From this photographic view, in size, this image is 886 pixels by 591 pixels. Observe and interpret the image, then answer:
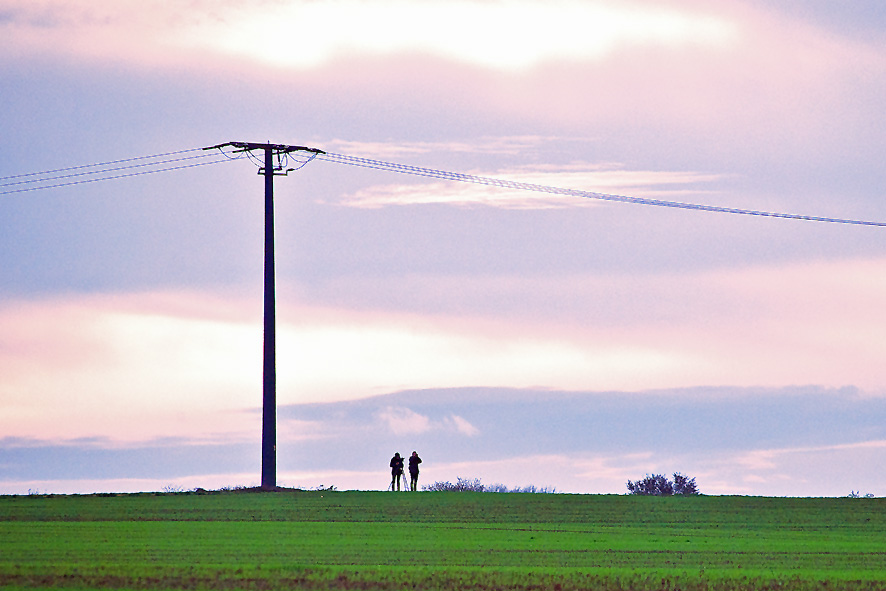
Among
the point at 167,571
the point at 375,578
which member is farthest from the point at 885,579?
the point at 167,571

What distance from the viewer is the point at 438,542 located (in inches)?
1585

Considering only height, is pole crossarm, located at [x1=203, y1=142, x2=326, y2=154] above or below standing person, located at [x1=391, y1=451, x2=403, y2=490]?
above

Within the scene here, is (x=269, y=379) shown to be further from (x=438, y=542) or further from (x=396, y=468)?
(x=438, y=542)

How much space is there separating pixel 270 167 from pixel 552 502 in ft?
64.7

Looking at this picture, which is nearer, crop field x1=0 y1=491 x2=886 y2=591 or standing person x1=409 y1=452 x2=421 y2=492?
crop field x1=0 y1=491 x2=886 y2=591

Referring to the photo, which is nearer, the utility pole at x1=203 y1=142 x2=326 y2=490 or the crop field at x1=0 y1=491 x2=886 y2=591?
the crop field at x1=0 y1=491 x2=886 y2=591

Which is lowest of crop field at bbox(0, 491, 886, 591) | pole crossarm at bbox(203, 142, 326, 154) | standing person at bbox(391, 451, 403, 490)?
crop field at bbox(0, 491, 886, 591)

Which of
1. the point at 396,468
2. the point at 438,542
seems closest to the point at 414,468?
the point at 396,468

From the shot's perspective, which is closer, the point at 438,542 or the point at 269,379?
the point at 438,542

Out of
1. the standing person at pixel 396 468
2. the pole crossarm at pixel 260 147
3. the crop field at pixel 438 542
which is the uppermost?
the pole crossarm at pixel 260 147

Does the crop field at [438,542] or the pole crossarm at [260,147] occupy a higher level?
the pole crossarm at [260,147]

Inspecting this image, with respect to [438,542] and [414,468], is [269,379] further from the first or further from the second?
[438,542]

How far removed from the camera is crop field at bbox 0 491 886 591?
3136 centimetres

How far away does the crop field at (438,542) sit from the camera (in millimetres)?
31359
